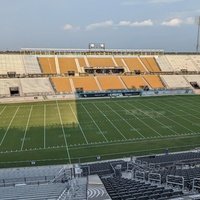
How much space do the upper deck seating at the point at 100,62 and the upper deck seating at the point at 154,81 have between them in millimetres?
8143

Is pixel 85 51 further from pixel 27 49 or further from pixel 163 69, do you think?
pixel 163 69

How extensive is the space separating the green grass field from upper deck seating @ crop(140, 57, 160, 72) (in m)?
20.3

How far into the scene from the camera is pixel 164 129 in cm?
2756

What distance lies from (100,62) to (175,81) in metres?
14.7

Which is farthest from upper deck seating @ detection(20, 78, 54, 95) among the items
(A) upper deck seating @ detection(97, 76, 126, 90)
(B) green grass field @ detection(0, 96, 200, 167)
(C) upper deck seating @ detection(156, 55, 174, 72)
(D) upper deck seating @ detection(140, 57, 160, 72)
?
(C) upper deck seating @ detection(156, 55, 174, 72)

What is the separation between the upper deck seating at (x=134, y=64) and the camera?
59888 millimetres

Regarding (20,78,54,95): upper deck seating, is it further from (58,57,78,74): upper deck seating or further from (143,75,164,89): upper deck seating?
(143,75,164,89): upper deck seating

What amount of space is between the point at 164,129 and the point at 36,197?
20193 mm

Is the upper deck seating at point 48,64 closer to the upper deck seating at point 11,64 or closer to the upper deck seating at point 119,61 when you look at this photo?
the upper deck seating at point 11,64

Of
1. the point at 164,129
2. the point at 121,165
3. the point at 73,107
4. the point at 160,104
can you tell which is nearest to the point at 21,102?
the point at 73,107

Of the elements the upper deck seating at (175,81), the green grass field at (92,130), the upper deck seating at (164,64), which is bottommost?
the green grass field at (92,130)

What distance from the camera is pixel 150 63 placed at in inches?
2472

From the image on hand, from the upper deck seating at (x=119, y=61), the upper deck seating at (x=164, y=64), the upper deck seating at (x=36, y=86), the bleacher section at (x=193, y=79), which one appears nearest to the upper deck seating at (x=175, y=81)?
the bleacher section at (x=193, y=79)

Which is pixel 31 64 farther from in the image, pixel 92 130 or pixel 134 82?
pixel 92 130
